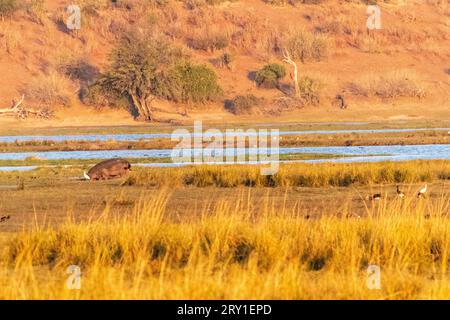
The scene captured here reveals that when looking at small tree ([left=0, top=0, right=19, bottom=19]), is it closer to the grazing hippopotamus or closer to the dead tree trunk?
the dead tree trunk

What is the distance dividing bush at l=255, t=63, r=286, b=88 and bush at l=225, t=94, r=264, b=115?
249 centimetres

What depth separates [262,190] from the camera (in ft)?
66.1

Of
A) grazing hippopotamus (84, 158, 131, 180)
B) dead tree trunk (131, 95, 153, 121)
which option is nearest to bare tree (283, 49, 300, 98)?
dead tree trunk (131, 95, 153, 121)

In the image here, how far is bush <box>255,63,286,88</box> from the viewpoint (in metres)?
56.0

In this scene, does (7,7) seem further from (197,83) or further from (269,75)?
(269,75)

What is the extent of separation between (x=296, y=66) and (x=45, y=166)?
32.4m

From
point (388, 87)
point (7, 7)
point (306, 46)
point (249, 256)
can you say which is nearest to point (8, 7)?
point (7, 7)

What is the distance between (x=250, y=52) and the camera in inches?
2436

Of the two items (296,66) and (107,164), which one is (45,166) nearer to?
(107,164)

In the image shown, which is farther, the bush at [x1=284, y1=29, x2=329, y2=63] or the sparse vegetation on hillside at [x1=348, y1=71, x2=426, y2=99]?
the bush at [x1=284, y1=29, x2=329, y2=63]

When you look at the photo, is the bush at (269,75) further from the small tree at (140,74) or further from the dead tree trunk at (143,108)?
the dead tree trunk at (143,108)

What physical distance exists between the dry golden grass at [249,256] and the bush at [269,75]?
44.1 metres

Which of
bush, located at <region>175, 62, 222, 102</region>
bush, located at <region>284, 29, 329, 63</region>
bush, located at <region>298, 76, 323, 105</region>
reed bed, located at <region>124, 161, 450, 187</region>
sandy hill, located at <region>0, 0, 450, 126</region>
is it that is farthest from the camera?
bush, located at <region>284, 29, 329, 63</region>

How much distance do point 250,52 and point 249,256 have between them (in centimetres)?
5246
